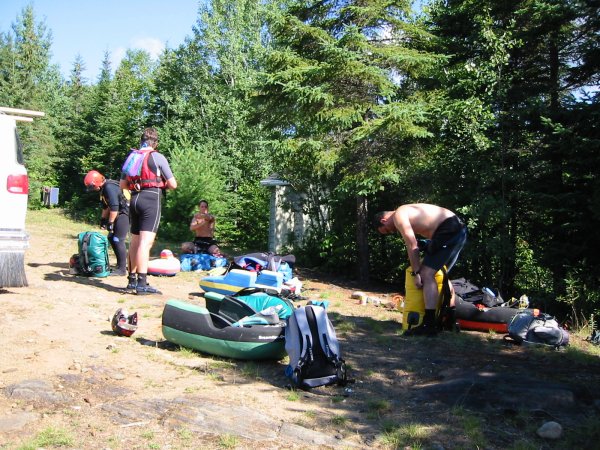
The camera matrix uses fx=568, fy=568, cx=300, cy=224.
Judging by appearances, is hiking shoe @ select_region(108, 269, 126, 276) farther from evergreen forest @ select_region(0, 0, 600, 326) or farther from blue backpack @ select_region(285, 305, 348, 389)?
blue backpack @ select_region(285, 305, 348, 389)

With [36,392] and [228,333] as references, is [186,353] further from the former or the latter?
[36,392]

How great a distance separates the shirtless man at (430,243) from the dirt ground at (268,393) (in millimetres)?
431

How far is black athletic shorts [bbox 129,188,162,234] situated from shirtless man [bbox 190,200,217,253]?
447cm

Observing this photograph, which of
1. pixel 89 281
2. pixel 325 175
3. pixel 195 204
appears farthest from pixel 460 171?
pixel 195 204

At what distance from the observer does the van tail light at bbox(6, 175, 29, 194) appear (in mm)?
6117

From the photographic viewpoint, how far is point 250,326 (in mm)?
4875

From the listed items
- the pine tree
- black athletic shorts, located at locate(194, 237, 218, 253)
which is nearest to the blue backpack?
the pine tree

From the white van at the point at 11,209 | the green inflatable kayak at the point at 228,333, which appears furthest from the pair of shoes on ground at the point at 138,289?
the green inflatable kayak at the point at 228,333

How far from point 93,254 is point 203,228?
11.8 feet

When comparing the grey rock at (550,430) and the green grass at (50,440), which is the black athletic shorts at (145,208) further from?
the grey rock at (550,430)

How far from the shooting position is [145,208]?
6.95 meters

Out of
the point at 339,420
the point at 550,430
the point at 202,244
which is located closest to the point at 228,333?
the point at 339,420

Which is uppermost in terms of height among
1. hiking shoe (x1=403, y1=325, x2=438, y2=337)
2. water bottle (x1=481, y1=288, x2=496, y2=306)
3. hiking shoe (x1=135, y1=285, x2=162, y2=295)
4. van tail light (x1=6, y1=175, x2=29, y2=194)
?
van tail light (x1=6, y1=175, x2=29, y2=194)

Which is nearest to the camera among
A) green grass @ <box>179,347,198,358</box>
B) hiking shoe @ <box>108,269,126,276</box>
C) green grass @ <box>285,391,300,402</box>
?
green grass @ <box>285,391,300,402</box>
